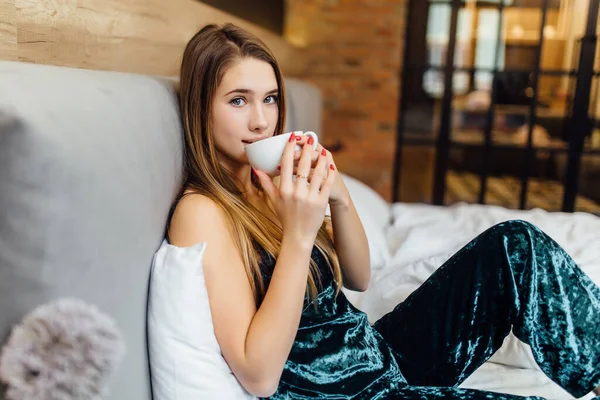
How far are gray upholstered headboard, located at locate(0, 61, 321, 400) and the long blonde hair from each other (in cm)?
16

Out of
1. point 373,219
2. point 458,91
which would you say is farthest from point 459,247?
point 458,91

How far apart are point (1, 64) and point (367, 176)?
3.28 m

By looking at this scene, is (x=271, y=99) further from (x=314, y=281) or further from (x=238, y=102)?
(x=314, y=281)

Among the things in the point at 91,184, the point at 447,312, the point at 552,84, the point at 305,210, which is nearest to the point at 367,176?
the point at 552,84

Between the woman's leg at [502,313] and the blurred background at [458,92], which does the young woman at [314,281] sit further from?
the blurred background at [458,92]

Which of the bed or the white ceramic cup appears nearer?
the white ceramic cup

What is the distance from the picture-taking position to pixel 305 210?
847 millimetres

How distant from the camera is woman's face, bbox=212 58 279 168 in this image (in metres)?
1.01

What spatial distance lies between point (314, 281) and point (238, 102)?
35 cm

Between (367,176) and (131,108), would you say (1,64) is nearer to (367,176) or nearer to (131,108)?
(131,108)

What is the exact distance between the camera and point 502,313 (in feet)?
3.57

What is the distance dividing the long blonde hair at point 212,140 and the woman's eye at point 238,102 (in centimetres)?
4

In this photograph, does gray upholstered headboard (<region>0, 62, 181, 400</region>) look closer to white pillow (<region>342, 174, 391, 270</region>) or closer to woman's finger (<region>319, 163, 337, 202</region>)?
woman's finger (<region>319, 163, 337, 202</region>)

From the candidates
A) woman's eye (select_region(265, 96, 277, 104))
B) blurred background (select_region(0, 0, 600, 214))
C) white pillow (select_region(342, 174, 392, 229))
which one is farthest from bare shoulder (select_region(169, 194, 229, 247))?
blurred background (select_region(0, 0, 600, 214))
